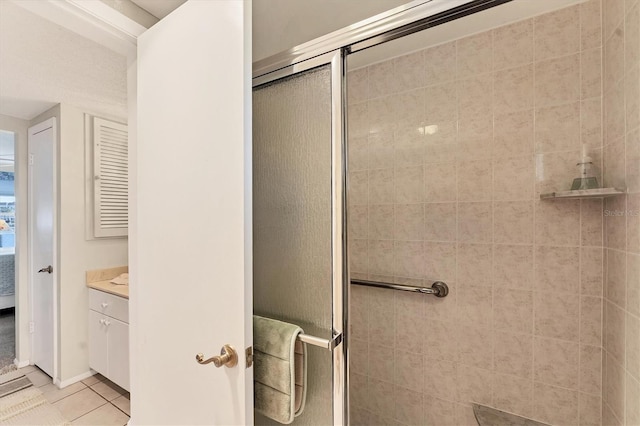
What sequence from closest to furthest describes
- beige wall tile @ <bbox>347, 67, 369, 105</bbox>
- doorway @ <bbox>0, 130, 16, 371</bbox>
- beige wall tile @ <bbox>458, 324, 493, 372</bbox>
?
beige wall tile @ <bbox>458, 324, 493, 372</bbox> < beige wall tile @ <bbox>347, 67, 369, 105</bbox> < doorway @ <bbox>0, 130, 16, 371</bbox>

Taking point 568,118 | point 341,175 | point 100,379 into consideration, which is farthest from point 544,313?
point 100,379

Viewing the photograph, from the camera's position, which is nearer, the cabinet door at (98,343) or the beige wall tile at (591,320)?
the beige wall tile at (591,320)

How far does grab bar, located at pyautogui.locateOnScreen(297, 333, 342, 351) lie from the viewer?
904 millimetres

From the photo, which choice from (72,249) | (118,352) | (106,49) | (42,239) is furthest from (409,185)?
(42,239)

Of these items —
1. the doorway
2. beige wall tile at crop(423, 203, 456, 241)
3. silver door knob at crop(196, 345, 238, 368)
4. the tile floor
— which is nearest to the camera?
silver door knob at crop(196, 345, 238, 368)

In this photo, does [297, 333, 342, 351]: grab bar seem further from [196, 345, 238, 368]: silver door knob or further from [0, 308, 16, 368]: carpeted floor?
[0, 308, 16, 368]: carpeted floor

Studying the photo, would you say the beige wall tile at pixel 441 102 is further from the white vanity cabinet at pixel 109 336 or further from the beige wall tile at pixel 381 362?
the white vanity cabinet at pixel 109 336

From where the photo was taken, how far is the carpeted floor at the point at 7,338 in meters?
2.72

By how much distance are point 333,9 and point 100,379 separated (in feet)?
10.3

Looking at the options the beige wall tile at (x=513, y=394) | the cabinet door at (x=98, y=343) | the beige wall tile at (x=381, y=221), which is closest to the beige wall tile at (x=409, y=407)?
the beige wall tile at (x=513, y=394)

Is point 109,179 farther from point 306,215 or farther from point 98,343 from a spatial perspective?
point 306,215

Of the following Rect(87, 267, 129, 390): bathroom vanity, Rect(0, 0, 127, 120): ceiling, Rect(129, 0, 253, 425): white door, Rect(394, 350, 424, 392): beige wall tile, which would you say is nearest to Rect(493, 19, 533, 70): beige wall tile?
Rect(129, 0, 253, 425): white door

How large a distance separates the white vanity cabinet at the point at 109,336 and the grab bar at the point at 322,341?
1733 millimetres

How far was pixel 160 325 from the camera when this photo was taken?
109cm
